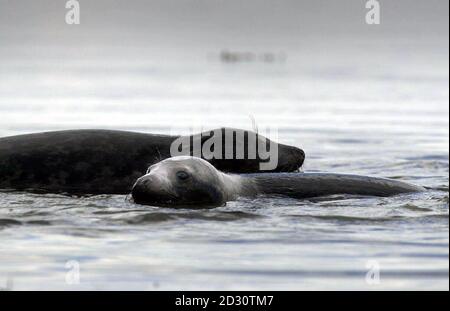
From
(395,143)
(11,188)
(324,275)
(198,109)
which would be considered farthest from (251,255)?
(198,109)

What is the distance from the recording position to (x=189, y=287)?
907cm

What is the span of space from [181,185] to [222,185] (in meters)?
0.47

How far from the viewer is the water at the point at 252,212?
9469mm

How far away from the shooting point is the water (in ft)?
31.1

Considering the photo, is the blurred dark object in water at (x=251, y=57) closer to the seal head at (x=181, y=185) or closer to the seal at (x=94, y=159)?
the seal at (x=94, y=159)

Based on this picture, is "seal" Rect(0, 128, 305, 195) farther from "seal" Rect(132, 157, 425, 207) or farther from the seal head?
the seal head

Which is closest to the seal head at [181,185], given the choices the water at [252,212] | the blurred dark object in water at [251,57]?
the water at [252,212]

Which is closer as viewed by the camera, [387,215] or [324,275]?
[324,275]

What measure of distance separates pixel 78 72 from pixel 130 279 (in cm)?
3318

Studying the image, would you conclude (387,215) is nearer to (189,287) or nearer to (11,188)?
(189,287)

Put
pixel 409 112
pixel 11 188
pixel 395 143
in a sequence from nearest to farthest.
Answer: pixel 11 188 < pixel 395 143 < pixel 409 112

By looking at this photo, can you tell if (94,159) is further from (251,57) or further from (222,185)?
(251,57)
